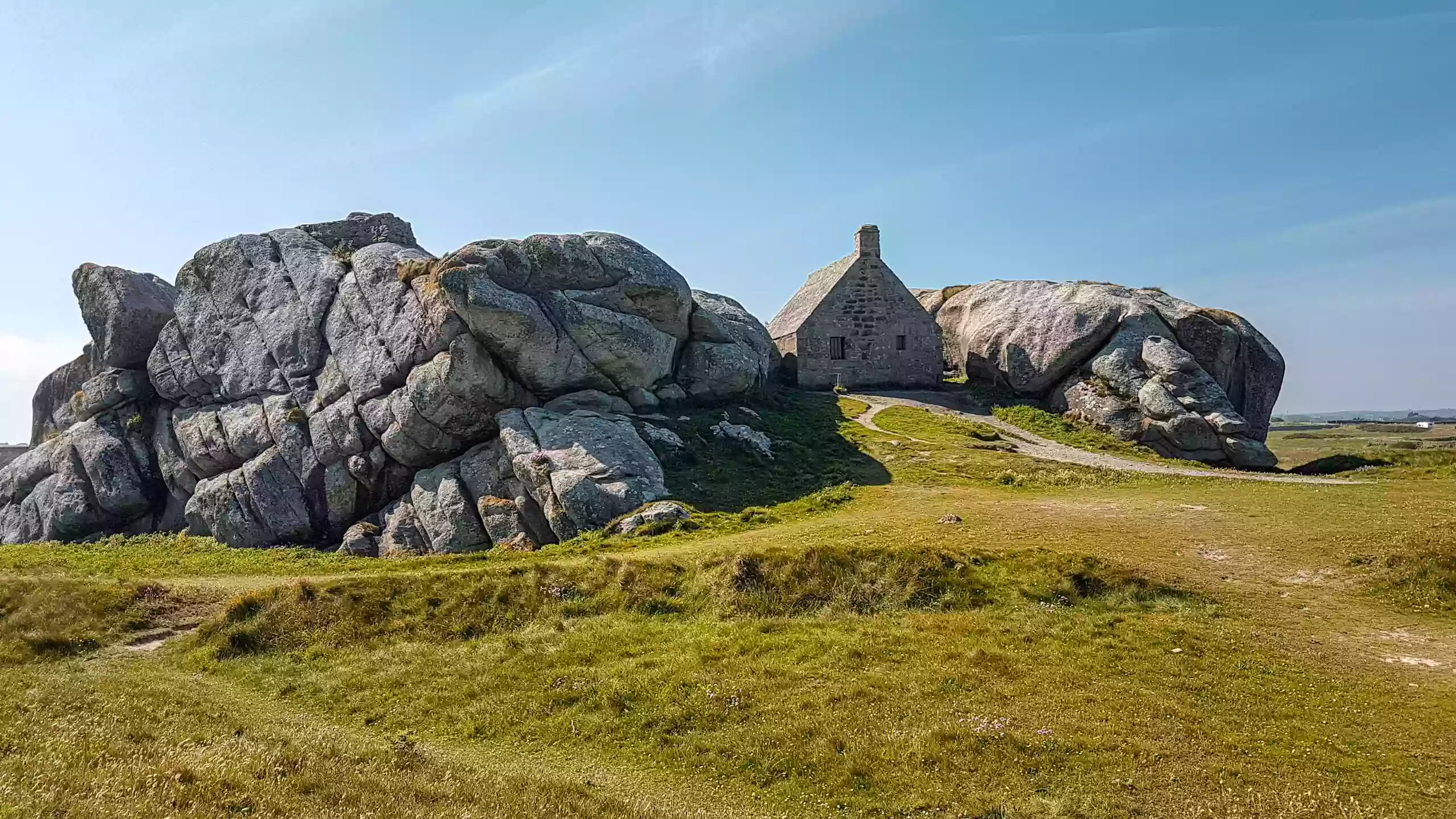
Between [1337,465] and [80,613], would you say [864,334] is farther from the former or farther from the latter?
[80,613]

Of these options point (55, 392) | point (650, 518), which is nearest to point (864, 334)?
point (650, 518)

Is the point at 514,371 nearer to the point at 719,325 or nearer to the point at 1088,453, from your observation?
the point at 719,325

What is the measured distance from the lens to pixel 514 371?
117ft

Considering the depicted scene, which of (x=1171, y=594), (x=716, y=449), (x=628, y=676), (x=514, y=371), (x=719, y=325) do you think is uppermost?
(x=719, y=325)

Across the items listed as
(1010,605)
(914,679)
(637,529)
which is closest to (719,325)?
(637,529)

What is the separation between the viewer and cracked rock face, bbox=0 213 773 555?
32281 mm

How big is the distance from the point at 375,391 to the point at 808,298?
3223 cm

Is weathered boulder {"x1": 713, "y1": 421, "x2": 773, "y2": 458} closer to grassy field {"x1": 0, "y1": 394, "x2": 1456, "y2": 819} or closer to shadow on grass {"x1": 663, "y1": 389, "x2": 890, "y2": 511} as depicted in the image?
shadow on grass {"x1": 663, "y1": 389, "x2": 890, "y2": 511}

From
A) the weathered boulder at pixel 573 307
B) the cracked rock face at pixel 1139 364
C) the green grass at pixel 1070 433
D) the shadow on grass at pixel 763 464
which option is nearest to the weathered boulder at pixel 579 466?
the shadow on grass at pixel 763 464

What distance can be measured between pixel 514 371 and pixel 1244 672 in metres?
30.2

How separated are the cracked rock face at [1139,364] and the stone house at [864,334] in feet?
13.4

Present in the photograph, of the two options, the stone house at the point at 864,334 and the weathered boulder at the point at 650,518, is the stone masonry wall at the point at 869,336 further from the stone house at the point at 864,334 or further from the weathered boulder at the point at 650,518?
the weathered boulder at the point at 650,518

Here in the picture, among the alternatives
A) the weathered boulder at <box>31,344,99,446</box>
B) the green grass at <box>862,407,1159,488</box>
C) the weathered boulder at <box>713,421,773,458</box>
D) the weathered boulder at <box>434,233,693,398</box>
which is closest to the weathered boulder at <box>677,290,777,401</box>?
the weathered boulder at <box>434,233,693,398</box>

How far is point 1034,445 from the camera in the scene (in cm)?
3988
